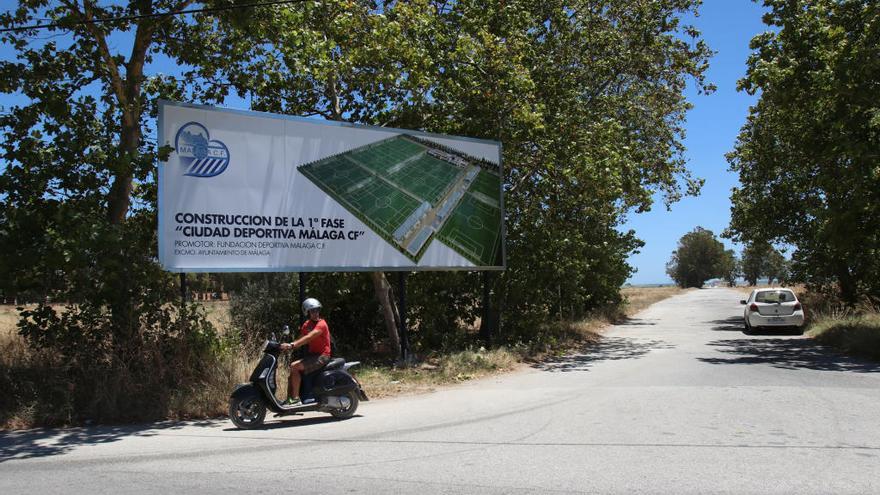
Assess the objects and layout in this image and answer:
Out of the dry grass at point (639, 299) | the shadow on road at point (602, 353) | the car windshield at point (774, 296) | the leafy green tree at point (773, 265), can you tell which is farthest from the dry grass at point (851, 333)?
the leafy green tree at point (773, 265)

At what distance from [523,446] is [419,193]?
26.8 ft

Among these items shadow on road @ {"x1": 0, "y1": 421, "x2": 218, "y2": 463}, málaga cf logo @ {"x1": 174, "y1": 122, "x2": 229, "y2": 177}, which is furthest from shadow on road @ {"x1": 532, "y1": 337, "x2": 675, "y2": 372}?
shadow on road @ {"x1": 0, "y1": 421, "x2": 218, "y2": 463}

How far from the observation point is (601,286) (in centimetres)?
3059

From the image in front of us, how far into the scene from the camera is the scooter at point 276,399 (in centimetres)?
809

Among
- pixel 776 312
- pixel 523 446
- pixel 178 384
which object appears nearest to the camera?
pixel 523 446

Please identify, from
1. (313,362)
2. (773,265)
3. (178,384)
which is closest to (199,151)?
(178,384)

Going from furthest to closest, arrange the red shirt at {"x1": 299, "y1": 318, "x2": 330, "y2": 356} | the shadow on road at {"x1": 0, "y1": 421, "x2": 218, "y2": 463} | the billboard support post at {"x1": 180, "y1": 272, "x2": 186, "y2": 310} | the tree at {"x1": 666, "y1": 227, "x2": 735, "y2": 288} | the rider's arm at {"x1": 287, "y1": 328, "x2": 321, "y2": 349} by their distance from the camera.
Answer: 1. the tree at {"x1": 666, "y1": 227, "x2": 735, "y2": 288}
2. the billboard support post at {"x1": 180, "y1": 272, "x2": 186, "y2": 310}
3. the red shirt at {"x1": 299, "y1": 318, "x2": 330, "y2": 356}
4. the rider's arm at {"x1": 287, "y1": 328, "x2": 321, "y2": 349}
5. the shadow on road at {"x1": 0, "y1": 421, "x2": 218, "y2": 463}

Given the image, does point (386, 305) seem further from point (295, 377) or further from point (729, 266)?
point (729, 266)

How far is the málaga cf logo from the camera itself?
10852 mm

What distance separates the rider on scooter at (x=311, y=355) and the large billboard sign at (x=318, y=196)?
117 inches

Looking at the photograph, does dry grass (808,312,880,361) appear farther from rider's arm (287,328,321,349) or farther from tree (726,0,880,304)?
rider's arm (287,328,321,349)

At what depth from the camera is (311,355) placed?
8.66 m

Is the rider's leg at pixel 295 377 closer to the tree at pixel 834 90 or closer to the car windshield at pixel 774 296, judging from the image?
the tree at pixel 834 90

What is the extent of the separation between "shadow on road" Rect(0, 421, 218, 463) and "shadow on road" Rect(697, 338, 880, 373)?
37.3ft
